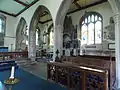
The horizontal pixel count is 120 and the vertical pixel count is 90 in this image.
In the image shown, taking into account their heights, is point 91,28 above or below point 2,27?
below

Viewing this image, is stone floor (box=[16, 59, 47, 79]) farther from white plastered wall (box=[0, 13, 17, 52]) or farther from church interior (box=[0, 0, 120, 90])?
white plastered wall (box=[0, 13, 17, 52])

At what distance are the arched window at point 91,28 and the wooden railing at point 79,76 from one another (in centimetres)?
686

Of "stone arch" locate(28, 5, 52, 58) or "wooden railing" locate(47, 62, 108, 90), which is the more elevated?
"stone arch" locate(28, 5, 52, 58)

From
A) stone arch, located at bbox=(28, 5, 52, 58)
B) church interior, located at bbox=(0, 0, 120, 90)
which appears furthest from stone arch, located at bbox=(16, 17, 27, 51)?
stone arch, located at bbox=(28, 5, 52, 58)

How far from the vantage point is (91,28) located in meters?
10.1

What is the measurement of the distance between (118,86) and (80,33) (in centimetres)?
752

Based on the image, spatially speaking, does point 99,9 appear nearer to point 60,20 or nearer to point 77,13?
point 77,13

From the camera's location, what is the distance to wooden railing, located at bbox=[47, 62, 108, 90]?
7.63 feet

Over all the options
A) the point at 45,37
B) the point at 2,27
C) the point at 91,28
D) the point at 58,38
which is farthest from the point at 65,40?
the point at 2,27

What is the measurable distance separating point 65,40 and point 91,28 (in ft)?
9.21

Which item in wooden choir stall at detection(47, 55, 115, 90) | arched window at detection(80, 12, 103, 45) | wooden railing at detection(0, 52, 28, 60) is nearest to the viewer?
wooden choir stall at detection(47, 55, 115, 90)

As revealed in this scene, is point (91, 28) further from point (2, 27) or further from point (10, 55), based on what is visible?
point (2, 27)

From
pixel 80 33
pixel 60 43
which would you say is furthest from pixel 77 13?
pixel 60 43

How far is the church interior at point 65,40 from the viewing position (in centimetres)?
317
